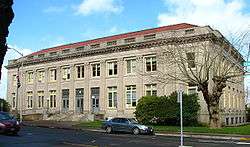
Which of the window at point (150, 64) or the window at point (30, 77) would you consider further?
the window at point (30, 77)

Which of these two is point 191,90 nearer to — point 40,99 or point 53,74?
point 53,74

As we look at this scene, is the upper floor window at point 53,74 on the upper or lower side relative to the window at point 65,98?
upper

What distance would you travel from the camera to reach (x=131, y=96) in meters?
54.3

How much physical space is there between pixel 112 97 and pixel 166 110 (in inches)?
539

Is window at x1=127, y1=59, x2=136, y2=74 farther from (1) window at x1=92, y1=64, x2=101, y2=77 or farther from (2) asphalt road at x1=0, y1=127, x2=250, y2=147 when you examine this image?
(2) asphalt road at x1=0, y1=127, x2=250, y2=147

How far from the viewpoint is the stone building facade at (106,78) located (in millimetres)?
52094

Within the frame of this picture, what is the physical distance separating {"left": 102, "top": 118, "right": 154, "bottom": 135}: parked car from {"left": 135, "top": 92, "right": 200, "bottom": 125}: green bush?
28.3ft

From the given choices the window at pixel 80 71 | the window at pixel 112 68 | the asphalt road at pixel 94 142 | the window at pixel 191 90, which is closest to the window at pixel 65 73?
the window at pixel 80 71

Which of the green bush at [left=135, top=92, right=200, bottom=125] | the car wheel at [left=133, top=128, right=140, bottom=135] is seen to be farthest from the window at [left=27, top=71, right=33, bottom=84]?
the car wheel at [left=133, top=128, right=140, bottom=135]

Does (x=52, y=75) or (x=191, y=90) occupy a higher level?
(x=52, y=75)

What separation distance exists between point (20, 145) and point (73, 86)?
40.5m

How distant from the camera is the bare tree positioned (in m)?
37.3

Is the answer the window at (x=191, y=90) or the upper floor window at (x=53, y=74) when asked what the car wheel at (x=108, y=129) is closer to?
the window at (x=191, y=90)

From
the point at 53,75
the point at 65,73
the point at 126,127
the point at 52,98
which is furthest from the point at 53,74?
the point at 126,127
